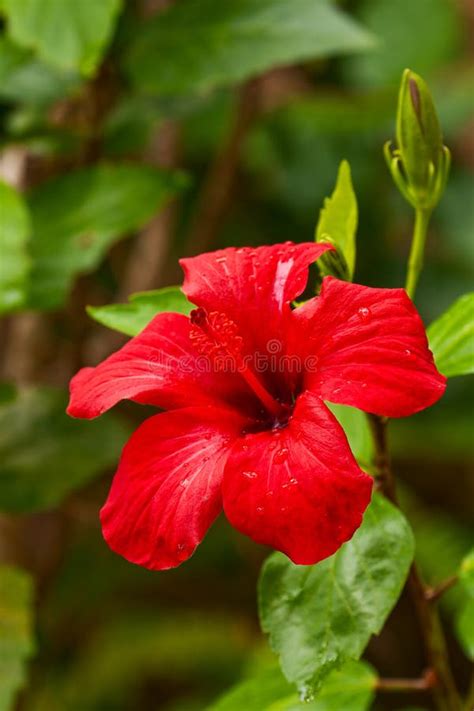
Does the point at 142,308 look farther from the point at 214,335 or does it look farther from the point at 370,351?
the point at 370,351

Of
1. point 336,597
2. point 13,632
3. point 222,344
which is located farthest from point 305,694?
point 13,632

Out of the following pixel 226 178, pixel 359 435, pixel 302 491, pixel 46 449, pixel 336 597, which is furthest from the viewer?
pixel 226 178

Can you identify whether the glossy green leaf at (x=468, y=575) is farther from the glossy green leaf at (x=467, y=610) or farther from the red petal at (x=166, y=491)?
the red petal at (x=166, y=491)

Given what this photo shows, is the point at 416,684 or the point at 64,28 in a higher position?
the point at 64,28

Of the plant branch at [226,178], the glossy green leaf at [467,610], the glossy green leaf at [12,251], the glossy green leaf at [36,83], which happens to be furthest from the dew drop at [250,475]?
the plant branch at [226,178]

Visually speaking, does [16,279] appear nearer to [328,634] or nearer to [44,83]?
[44,83]
